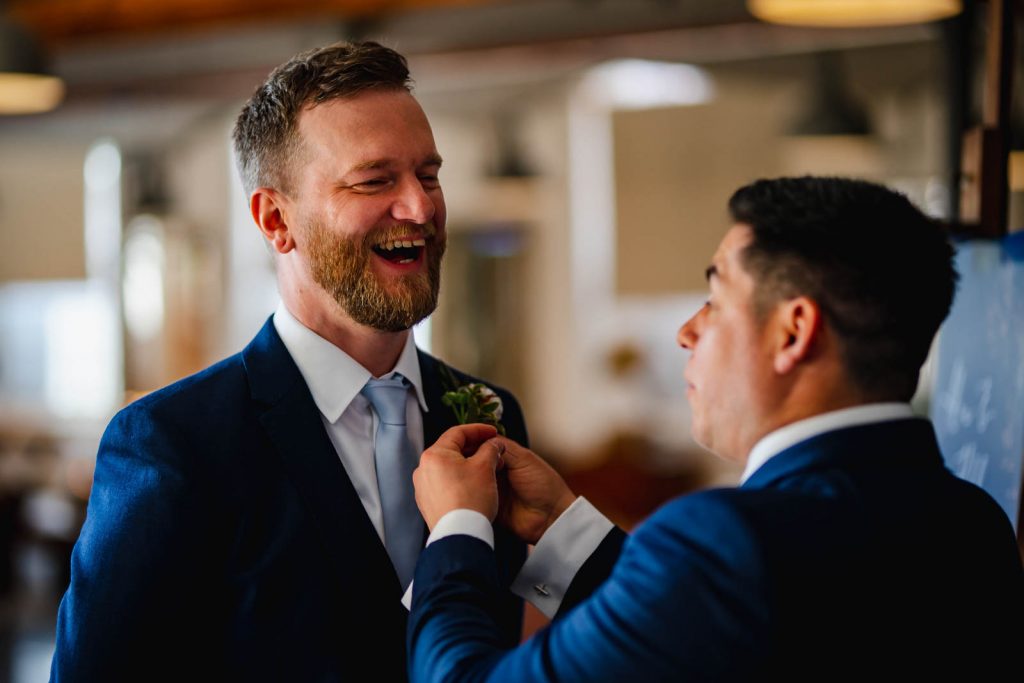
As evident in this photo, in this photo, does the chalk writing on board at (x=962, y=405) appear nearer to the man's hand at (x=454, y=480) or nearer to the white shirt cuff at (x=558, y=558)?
the white shirt cuff at (x=558, y=558)

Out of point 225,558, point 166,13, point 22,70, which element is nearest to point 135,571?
point 225,558

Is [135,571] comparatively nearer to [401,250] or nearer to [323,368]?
[323,368]

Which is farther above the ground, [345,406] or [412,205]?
[412,205]

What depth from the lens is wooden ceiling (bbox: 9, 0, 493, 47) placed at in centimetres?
604

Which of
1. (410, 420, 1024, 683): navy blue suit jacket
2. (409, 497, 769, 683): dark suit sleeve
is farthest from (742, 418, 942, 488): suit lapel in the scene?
(409, 497, 769, 683): dark suit sleeve

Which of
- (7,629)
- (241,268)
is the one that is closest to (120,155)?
(241,268)

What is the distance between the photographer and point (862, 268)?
1.36m

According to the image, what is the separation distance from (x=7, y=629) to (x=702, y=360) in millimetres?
7305

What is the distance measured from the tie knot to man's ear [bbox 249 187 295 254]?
0.25 metres

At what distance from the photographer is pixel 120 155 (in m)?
12.9

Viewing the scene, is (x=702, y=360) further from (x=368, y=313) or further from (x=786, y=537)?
(x=368, y=313)

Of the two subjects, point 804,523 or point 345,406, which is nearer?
point 804,523

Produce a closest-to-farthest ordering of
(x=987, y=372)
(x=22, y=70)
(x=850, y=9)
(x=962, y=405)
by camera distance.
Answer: (x=987, y=372) < (x=962, y=405) < (x=850, y=9) < (x=22, y=70)

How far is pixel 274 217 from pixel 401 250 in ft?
0.69
